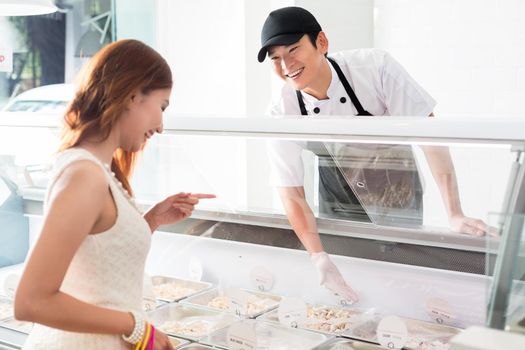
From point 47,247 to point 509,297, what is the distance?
787 millimetres

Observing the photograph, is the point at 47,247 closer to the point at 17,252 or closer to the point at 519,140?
the point at 519,140

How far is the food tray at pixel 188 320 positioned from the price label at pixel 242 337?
0.13m

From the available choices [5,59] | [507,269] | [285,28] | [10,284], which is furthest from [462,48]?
[507,269]

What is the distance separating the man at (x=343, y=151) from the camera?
1813 mm

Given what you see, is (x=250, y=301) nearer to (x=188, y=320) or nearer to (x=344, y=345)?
(x=188, y=320)

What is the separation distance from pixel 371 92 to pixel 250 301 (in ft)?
2.99

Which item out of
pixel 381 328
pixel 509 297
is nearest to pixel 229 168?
pixel 381 328

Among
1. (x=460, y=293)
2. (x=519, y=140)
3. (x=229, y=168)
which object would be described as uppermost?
(x=519, y=140)

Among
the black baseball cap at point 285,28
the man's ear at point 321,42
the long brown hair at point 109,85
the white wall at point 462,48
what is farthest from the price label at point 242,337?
the white wall at point 462,48

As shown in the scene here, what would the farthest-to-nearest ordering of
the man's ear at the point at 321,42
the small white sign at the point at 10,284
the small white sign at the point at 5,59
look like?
the small white sign at the point at 5,59 → the man's ear at the point at 321,42 → the small white sign at the point at 10,284

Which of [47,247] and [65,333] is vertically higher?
[47,247]

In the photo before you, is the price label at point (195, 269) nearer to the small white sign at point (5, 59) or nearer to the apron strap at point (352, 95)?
the apron strap at point (352, 95)

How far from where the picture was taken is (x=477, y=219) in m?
1.73

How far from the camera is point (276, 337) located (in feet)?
6.64
